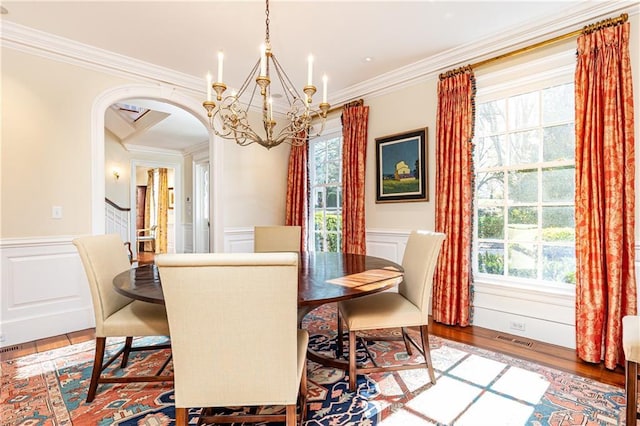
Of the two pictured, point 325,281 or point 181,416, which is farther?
point 325,281

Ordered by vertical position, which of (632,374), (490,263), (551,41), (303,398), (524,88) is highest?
(551,41)

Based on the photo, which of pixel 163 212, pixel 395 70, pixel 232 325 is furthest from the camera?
pixel 163 212

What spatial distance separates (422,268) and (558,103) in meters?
1.87

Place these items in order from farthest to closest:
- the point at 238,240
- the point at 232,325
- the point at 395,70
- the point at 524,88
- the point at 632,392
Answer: the point at 238,240 → the point at 395,70 → the point at 524,88 → the point at 632,392 → the point at 232,325

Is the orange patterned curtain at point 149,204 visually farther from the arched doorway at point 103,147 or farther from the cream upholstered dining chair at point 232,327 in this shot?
the cream upholstered dining chair at point 232,327

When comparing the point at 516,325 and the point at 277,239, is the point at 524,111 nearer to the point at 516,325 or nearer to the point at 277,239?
the point at 516,325

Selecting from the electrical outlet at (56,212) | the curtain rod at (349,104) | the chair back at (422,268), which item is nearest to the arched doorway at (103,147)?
the electrical outlet at (56,212)

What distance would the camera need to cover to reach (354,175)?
3967 mm

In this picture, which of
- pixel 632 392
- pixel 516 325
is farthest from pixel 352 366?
pixel 516 325

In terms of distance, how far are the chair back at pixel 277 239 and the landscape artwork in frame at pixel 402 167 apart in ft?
3.78

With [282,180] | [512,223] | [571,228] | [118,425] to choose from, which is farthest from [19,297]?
[571,228]

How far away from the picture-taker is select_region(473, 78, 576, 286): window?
2.61 m

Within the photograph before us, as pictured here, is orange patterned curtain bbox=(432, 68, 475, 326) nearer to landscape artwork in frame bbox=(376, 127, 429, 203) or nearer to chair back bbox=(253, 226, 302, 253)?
landscape artwork in frame bbox=(376, 127, 429, 203)

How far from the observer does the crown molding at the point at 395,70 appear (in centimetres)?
241
